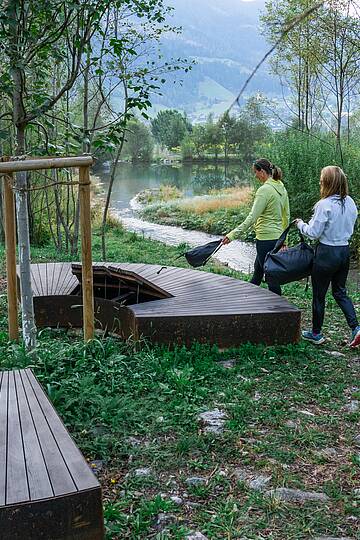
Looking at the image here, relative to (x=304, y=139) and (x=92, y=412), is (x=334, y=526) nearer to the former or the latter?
(x=92, y=412)

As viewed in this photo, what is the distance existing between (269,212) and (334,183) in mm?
1249

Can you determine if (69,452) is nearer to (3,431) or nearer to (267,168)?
(3,431)

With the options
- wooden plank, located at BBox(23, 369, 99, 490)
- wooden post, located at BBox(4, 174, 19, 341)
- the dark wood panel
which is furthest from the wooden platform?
the dark wood panel

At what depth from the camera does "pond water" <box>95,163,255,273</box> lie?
55.4 ft

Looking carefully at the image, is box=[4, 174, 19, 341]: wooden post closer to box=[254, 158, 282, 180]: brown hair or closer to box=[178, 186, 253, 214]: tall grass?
box=[254, 158, 282, 180]: brown hair

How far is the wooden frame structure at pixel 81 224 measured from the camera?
4.50m

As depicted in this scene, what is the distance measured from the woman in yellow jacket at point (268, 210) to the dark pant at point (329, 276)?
95cm

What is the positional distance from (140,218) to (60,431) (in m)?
24.4

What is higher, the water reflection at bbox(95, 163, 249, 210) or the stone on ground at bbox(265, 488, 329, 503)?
the water reflection at bbox(95, 163, 249, 210)

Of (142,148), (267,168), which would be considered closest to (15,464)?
(267,168)

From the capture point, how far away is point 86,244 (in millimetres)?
4996

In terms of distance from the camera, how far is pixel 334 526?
2.95 m

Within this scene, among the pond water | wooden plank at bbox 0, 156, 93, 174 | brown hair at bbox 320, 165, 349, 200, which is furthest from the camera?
the pond water

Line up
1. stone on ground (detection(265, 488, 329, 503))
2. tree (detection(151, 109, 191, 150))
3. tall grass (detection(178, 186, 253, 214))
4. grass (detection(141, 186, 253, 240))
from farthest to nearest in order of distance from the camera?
tree (detection(151, 109, 191, 150)), tall grass (detection(178, 186, 253, 214)), grass (detection(141, 186, 253, 240)), stone on ground (detection(265, 488, 329, 503))
